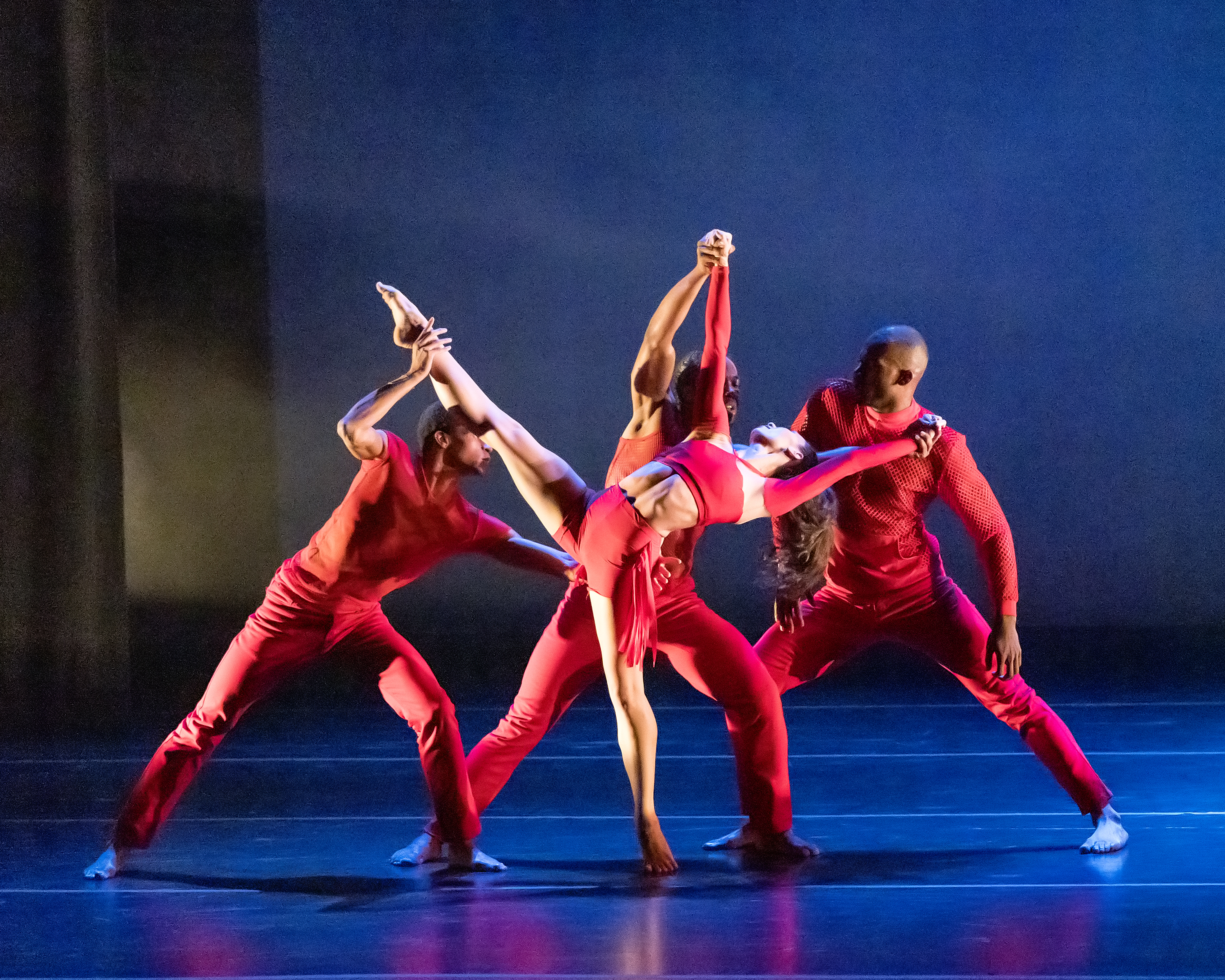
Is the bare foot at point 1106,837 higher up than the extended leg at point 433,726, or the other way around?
the extended leg at point 433,726

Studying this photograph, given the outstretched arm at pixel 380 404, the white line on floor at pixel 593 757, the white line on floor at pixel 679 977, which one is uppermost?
the outstretched arm at pixel 380 404

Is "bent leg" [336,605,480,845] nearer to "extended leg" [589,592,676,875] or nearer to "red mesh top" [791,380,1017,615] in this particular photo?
"extended leg" [589,592,676,875]

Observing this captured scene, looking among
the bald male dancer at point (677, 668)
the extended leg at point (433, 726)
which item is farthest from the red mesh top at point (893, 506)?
the extended leg at point (433, 726)

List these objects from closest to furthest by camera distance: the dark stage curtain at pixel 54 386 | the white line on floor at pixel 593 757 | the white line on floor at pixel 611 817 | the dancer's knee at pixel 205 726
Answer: the dancer's knee at pixel 205 726 < the white line on floor at pixel 611 817 < the white line on floor at pixel 593 757 < the dark stage curtain at pixel 54 386

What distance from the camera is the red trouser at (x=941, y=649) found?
10.3ft

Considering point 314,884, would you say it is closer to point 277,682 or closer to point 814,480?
point 277,682

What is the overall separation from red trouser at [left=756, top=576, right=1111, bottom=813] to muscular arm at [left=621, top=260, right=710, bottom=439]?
0.60m

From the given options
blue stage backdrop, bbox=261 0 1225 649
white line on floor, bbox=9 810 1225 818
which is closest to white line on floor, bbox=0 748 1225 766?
white line on floor, bbox=9 810 1225 818

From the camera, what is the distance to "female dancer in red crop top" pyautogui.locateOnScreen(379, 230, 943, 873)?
2.90 m

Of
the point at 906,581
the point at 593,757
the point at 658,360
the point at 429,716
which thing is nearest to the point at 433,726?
the point at 429,716

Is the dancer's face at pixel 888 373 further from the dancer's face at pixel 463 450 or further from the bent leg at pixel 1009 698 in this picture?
the dancer's face at pixel 463 450

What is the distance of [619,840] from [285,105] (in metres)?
5.32

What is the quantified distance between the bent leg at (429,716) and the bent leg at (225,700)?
0.11 metres

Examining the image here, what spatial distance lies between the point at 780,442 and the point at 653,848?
938 mm
